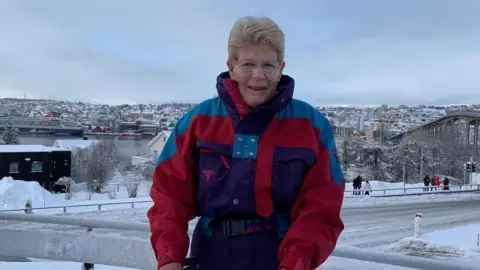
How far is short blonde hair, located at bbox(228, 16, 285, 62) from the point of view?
6.86 ft

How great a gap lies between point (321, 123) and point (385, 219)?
17.5 meters

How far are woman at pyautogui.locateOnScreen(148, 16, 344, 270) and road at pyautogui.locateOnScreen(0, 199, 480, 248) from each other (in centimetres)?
1111

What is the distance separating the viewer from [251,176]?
2055 millimetres

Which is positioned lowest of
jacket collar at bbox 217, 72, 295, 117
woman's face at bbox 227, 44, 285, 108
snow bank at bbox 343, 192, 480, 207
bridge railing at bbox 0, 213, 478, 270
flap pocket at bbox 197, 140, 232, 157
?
snow bank at bbox 343, 192, 480, 207

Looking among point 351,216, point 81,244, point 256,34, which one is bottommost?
point 351,216

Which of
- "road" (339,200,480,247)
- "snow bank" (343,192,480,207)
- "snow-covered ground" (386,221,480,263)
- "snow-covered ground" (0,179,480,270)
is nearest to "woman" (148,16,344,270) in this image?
"snow-covered ground" (0,179,480,270)

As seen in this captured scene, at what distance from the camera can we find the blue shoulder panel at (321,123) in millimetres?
2145

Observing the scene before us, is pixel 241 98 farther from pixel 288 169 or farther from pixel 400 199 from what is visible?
pixel 400 199

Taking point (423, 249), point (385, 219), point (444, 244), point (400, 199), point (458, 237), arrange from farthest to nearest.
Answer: point (400, 199)
point (385, 219)
point (458, 237)
point (444, 244)
point (423, 249)

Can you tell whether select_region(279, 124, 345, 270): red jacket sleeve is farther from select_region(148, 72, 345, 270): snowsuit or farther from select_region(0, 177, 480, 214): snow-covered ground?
select_region(0, 177, 480, 214): snow-covered ground

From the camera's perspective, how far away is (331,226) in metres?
2.05

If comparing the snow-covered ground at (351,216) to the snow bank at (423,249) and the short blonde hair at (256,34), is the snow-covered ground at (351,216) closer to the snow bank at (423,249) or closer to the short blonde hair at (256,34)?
the snow bank at (423,249)

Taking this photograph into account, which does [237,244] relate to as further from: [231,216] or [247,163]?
[247,163]

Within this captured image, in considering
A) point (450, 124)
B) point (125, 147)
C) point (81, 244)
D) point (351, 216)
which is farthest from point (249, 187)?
point (125, 147)
